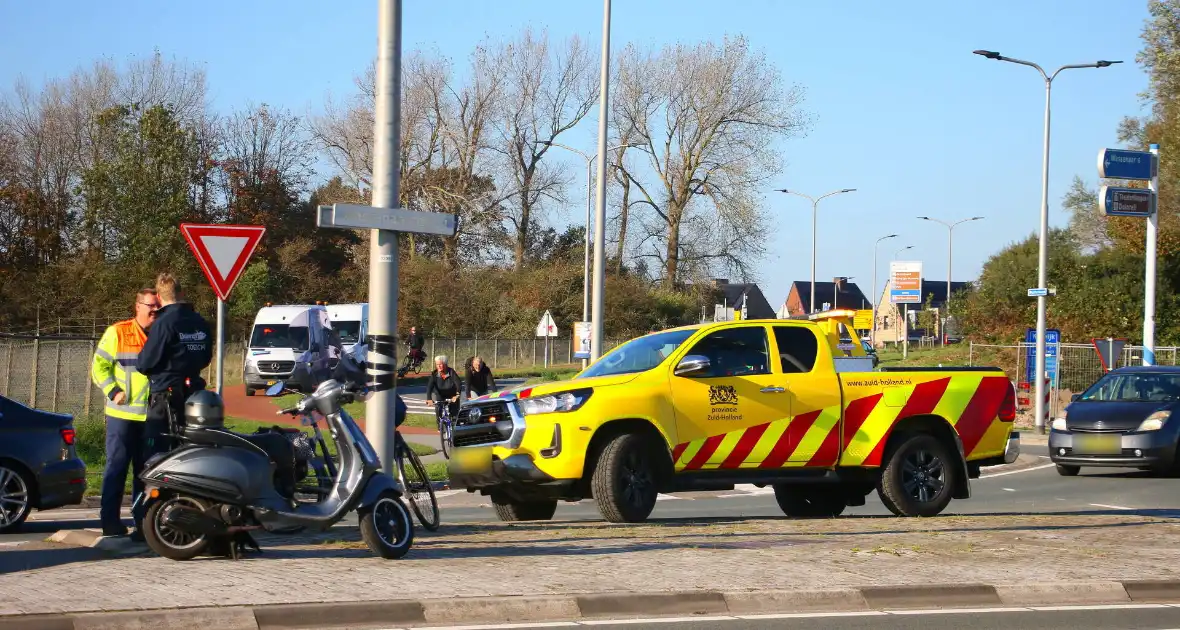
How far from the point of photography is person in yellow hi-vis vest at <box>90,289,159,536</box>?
9.69 m

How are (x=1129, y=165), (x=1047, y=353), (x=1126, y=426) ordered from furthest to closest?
1. (x=1047, y=353)
2. (x=1129, y=165)
3. (x=1126, y=426)

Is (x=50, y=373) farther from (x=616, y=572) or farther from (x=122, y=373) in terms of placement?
(x=616, y=572)

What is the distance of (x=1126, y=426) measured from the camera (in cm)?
1988

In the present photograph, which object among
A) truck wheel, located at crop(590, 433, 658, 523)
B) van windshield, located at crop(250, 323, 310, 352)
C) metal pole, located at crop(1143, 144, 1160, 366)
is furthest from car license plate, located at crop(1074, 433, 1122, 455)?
van windshield, located at crop(250, 323, 310, 352)

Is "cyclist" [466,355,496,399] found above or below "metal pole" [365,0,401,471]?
below

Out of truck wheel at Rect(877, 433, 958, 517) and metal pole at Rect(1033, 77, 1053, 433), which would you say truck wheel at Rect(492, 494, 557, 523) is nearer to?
truck wheel at Rect(877, 433, 958, 517)

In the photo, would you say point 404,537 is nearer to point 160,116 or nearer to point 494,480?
point 494,480

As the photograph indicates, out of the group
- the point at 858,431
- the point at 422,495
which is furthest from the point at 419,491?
the point at 858,431

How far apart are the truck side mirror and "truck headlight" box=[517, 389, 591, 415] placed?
2.96 ft

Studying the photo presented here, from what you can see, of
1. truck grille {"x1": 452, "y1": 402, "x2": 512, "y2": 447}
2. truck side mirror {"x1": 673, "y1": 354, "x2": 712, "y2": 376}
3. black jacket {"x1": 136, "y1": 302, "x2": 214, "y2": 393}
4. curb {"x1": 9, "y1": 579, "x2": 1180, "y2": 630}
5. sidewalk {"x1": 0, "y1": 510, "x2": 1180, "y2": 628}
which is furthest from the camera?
truck side mirror {"x1": 673, "y1": 354, "x2": 712, "y2": 376}

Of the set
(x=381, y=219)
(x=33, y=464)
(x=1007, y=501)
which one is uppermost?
(x=381, y=219)

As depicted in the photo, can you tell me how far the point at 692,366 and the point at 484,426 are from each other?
6.32 ft

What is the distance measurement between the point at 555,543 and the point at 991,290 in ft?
157

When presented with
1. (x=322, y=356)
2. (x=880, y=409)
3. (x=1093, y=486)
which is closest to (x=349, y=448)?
(x=322, y=356)
